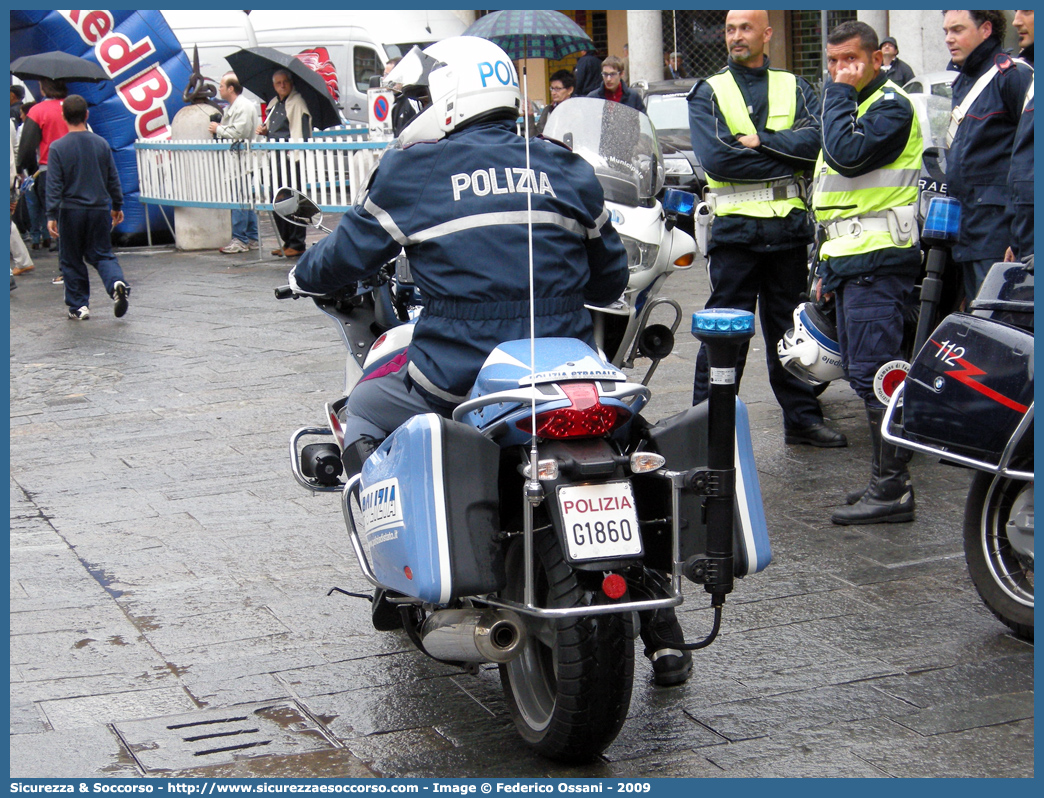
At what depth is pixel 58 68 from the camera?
45.6 ft

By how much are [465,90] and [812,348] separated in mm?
2923

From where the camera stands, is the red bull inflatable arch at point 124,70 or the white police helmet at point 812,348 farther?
the red bull inflatable arch at point 124,70

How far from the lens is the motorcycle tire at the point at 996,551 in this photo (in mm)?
3936

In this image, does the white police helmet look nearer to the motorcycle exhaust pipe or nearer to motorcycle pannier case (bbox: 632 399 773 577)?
motorcycle pannier case (bbox: 632 399 773 577)

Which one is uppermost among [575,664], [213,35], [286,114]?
[213,35]

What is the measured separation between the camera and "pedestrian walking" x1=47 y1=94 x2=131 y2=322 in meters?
10.8

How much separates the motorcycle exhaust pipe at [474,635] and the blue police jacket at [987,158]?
324 centimetres

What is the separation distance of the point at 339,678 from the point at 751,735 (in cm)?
118

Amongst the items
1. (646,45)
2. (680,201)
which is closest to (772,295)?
(680,201)

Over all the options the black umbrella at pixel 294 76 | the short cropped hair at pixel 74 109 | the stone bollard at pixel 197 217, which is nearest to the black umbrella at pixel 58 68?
the stone bollard at pixel 197 217

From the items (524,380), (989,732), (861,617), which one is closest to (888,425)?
(861,617)

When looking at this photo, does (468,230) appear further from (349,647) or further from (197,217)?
(197,217)

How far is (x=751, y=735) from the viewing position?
3334 mm

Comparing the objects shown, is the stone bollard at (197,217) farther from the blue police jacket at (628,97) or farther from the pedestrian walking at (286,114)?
the blue police jacket at (628,97)
